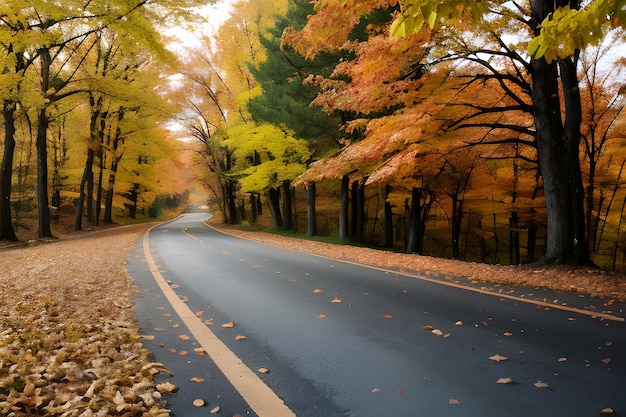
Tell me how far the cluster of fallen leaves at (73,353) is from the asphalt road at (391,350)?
0.78ft

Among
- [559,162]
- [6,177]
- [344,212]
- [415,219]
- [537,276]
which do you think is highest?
[6,177]

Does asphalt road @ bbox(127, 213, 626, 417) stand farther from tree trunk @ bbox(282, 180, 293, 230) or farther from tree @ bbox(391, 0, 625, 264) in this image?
tree trunk @ bbox(282, 180, 293, 230)

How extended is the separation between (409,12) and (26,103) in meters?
15.7

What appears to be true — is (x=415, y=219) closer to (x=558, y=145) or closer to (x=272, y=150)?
(x=272, y=150)

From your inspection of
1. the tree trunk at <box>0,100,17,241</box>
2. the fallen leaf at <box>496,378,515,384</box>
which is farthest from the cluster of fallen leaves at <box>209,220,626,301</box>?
the tree trunk at <box>0,100,17,241</box>

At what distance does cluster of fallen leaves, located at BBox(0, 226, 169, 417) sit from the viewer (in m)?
2.66

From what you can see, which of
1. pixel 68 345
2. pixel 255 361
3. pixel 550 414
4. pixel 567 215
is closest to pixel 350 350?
pixel 255 361

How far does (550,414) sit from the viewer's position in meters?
2.55

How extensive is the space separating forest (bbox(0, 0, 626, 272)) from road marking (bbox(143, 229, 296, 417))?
2.77 meters

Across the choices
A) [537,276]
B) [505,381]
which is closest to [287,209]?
[537,276]

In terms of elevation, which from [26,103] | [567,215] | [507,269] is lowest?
[507,269]

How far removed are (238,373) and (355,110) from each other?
1108cm

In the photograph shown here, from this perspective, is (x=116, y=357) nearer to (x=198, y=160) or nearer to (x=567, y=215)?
(x=567, y=215)

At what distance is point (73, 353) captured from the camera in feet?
11.8
